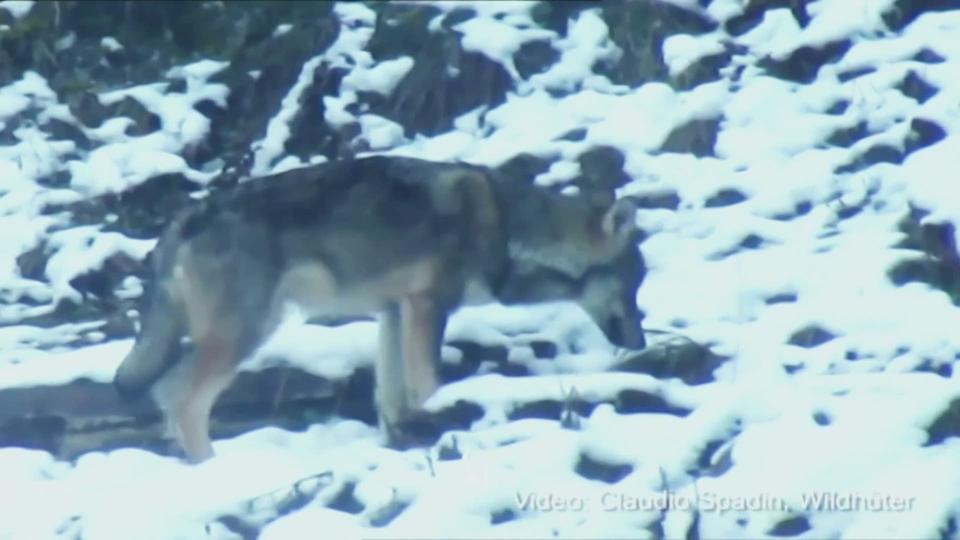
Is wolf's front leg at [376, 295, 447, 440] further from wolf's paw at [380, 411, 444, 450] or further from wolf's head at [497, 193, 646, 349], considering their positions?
wolf's head at [497, 193, 646, 349]

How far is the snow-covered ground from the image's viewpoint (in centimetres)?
652

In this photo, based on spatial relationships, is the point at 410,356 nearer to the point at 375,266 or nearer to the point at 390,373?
the point at 390,373

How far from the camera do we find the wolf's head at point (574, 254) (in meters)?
8.59

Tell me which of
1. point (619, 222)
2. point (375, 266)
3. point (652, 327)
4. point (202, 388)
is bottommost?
point (652, 327)

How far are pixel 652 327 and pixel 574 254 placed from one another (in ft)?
1.74

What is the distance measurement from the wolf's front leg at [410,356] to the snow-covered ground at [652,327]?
20cm

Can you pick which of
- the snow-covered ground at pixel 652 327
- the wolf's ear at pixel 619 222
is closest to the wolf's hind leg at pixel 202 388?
the snow-covered ground at pixel 652 327

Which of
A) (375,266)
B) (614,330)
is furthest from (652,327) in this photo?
(375,266)

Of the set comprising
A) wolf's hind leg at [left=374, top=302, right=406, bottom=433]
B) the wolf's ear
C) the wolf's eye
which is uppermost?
the wolf's ear

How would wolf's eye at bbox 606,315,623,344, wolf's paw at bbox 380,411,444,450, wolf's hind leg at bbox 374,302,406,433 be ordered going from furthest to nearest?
1. wolf's eye at bbox 606,315,623,344
2. wolf's hind leg at bbox 374,302,406,433
3. wolf's paw at bbox 380,411,444,450

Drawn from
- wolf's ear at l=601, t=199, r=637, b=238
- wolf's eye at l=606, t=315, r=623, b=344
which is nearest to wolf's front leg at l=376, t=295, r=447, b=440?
wolf's eye at l=606, t=315, r=623, b=344

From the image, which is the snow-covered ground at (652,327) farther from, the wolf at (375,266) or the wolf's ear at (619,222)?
the wolf's ear at (619,222)

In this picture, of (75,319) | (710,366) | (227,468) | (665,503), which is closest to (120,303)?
(75,319)

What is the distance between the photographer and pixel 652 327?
27.8 ft
